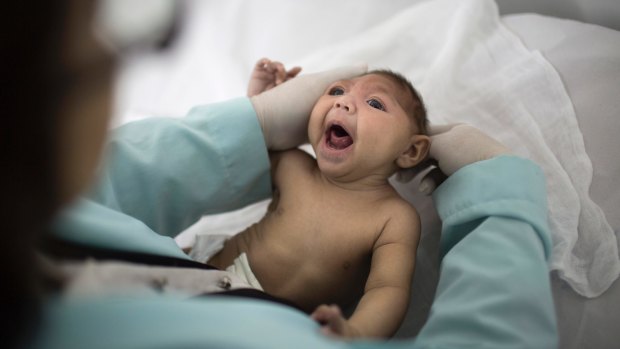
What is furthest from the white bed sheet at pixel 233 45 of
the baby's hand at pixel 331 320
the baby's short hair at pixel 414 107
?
the baby's hand at pixel 331 320

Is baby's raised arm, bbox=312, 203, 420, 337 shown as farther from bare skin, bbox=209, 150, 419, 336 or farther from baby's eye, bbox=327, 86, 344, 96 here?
baby's eye, bbox=327, 86, 344, 96

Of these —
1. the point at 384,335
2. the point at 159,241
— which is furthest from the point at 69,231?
the point at 384,335

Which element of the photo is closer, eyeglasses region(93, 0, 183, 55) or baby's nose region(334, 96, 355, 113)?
eyeglasses region(93, 0, 183, 55)

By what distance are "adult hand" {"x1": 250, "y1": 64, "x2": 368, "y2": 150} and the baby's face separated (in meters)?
0.03

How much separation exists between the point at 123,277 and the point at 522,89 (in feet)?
2.41

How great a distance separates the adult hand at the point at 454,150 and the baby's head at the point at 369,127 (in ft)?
0.07

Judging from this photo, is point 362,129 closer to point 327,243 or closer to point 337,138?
point 337,138

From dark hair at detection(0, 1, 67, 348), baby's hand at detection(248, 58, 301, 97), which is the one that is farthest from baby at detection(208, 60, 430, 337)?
dark hair at detection(0, 1, 67, 348)

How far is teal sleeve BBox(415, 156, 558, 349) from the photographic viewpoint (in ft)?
1.86

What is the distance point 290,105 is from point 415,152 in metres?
0.21

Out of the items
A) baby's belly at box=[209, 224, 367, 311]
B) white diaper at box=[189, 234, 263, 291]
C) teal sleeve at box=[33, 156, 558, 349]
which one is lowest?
baby's belly at box=[209, 224, 367, 311]

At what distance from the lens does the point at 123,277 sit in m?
0.51

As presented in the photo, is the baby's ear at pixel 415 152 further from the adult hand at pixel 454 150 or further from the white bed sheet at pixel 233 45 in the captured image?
the white bed sheet at pixel 233 45

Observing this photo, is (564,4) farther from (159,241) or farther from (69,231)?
(69,231)
